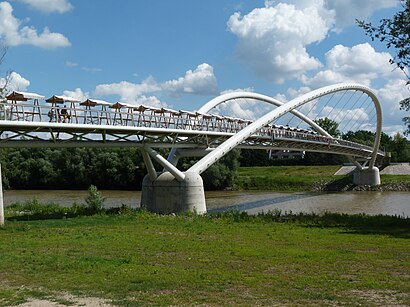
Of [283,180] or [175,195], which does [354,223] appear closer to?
[175,195]

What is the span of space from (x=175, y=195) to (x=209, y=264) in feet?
58.2

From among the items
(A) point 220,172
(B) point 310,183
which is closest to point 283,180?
(B) point 310,183

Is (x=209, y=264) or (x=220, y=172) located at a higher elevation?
(x=220, y=172)

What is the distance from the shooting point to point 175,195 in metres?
28.3

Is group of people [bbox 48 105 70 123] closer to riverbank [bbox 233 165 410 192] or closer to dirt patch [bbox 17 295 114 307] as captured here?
dirt patch [bbox 17 295 114 307]

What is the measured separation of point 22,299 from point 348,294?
4763 millimetres

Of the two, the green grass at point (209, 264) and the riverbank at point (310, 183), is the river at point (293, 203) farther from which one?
the green grass at point (209, 264)

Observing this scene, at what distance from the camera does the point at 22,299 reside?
7.45m

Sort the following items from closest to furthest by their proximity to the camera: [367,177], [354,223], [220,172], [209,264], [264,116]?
[209,264] < [354,223] < [264,116] < [220,172] < [367,177]

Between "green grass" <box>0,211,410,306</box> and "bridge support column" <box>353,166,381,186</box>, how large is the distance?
49.3m

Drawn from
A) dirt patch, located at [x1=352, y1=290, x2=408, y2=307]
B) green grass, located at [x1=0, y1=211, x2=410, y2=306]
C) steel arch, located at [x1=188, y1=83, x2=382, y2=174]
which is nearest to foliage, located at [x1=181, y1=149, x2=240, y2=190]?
steel arch, located at [x1=188, y1=83, x2=382, y2=174]

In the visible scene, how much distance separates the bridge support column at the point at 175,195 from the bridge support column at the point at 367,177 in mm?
43707

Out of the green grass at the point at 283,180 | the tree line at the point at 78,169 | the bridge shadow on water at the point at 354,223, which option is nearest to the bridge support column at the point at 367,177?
the green grass at the point at 283,180

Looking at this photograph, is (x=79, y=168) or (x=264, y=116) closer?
(x=264, y=116)
